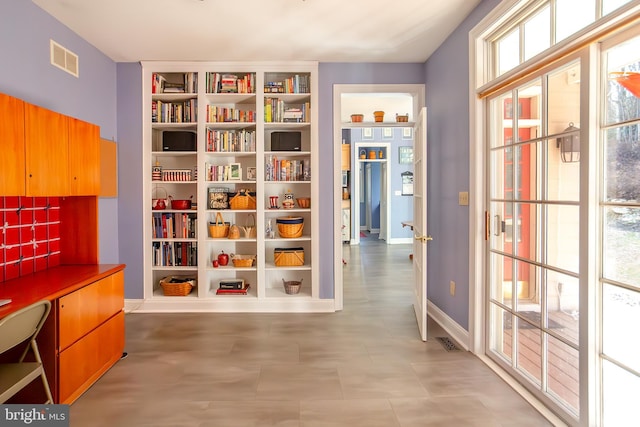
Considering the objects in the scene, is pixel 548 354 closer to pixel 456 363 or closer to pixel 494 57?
pixel 456 363

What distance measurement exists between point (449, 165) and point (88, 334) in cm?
322

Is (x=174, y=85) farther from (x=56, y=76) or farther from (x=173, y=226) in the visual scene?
(x=173, y=226)

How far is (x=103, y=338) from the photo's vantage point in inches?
105

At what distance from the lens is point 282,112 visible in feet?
13.9

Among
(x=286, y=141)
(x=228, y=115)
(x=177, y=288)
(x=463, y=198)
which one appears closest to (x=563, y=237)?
(x=463, y=198)

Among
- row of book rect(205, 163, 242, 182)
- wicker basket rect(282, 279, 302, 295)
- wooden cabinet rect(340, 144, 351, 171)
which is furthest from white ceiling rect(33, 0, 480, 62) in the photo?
wooden cabinet rect(340, 144, 351, 171)

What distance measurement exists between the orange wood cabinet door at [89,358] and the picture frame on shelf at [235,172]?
1.87m

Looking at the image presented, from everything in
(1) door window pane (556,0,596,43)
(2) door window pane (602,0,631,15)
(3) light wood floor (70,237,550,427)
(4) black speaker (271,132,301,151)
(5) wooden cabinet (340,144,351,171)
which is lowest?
(3) light wood floor (70,237,550,427)

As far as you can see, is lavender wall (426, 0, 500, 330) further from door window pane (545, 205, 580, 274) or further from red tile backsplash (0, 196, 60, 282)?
red tile backsplash (0, 196, 60, 282)

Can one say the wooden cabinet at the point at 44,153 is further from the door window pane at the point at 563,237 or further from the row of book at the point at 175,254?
the door window pane at the point at 563,237

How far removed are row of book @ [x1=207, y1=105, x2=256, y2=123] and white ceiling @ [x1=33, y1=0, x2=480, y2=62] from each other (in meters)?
0.54

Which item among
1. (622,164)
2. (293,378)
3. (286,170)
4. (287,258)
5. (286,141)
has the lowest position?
(293,378)

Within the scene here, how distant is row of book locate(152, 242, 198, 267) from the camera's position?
427 centimetres
